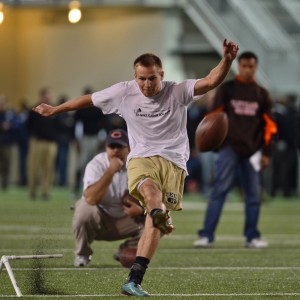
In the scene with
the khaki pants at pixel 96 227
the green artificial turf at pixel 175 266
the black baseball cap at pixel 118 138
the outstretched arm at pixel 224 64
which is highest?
the outstretched arm at pixel 224 64

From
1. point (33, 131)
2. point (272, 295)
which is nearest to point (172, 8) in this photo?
point (33, 131)

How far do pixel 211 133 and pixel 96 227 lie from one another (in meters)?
1.23

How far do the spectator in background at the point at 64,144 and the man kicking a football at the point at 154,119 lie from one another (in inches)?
583

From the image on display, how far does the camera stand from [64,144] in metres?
25.5

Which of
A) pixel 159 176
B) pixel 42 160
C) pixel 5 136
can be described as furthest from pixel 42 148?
pixel 159 176

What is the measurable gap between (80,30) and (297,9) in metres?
5.08

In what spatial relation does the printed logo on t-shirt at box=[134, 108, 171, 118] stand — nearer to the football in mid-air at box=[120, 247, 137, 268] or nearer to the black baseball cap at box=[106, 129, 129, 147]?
the black baseball cap at box=[106, 129, 129, 147]

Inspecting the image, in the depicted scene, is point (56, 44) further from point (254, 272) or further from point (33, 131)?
point (254, 272)

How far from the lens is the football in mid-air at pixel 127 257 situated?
9612 mm

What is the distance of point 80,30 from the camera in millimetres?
26797

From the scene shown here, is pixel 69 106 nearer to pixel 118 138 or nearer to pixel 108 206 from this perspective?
pixel 118 138

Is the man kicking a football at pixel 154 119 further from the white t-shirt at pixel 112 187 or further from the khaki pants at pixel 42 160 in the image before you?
the khaki pants at pixel 42 160

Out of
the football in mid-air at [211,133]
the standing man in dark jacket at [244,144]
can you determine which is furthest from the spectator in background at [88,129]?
the football in mid-air at [211,133]

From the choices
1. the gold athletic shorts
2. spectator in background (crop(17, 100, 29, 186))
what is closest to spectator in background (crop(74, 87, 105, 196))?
spectator in background (crop(17, 100, 29, 186))
